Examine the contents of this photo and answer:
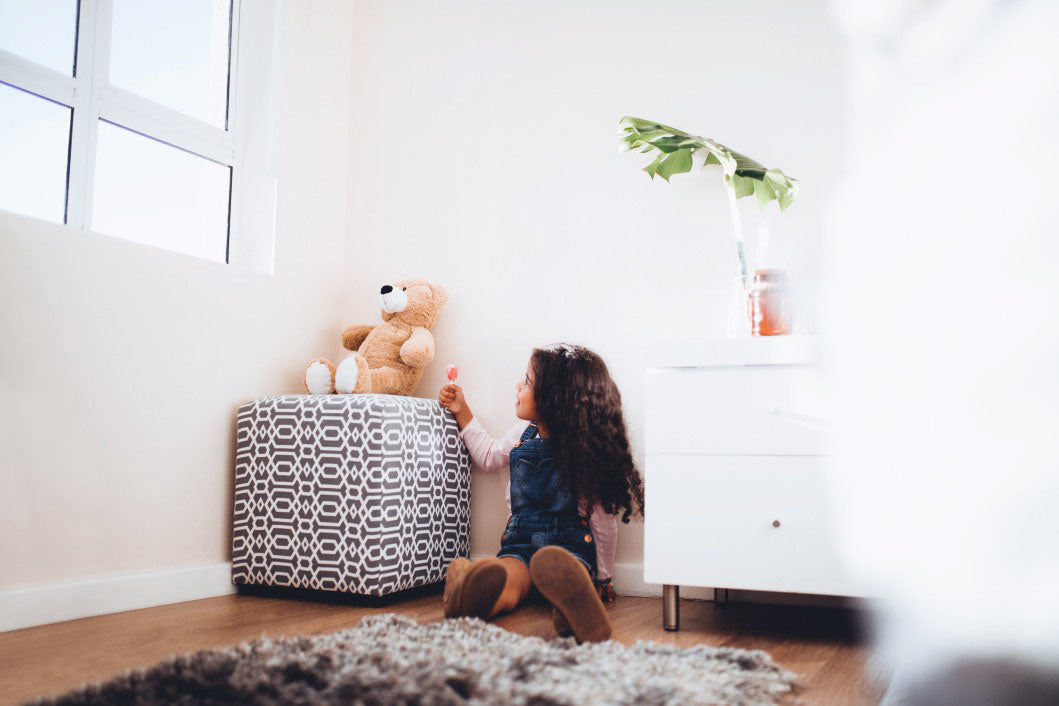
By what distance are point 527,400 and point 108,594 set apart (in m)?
1.06

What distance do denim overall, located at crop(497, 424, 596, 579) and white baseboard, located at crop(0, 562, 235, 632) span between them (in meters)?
0.75

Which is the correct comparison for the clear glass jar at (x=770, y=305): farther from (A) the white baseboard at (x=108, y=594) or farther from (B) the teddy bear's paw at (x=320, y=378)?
(A) the white baseboard at (x=108, y=594)

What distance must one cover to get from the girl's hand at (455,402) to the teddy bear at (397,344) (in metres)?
0.12

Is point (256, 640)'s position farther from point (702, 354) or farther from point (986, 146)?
point (986, 146)

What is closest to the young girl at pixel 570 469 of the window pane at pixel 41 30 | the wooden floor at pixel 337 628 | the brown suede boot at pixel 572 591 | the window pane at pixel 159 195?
the wooden floor at pixel 337 628

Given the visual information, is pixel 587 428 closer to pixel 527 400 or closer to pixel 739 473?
pixel 527 400

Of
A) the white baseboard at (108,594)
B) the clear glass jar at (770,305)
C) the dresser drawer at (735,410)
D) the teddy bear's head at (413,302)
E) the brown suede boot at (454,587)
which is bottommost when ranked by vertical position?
the white baseboard at (108,594)

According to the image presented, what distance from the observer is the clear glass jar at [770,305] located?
1.85m

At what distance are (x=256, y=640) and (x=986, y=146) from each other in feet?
5.39

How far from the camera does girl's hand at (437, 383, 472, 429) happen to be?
230 cm

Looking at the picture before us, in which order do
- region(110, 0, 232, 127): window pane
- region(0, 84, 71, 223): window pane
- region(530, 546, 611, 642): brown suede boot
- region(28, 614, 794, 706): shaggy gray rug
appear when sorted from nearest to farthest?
region(28, 614, 794, 706): shaggy gray rug < region(530, 546, 611, 642): brown suede boot < region(0, 84, 71, 223): window pane < region(110, 0, 232, 127): window pane

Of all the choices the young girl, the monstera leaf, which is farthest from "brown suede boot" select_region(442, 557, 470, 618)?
the monstera leaf

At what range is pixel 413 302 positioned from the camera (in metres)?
2.37

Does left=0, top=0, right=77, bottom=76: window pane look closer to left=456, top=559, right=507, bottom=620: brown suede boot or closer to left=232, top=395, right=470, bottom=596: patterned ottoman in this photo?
left=232, top=395, right=470, bottom=596: patterned ottoman
